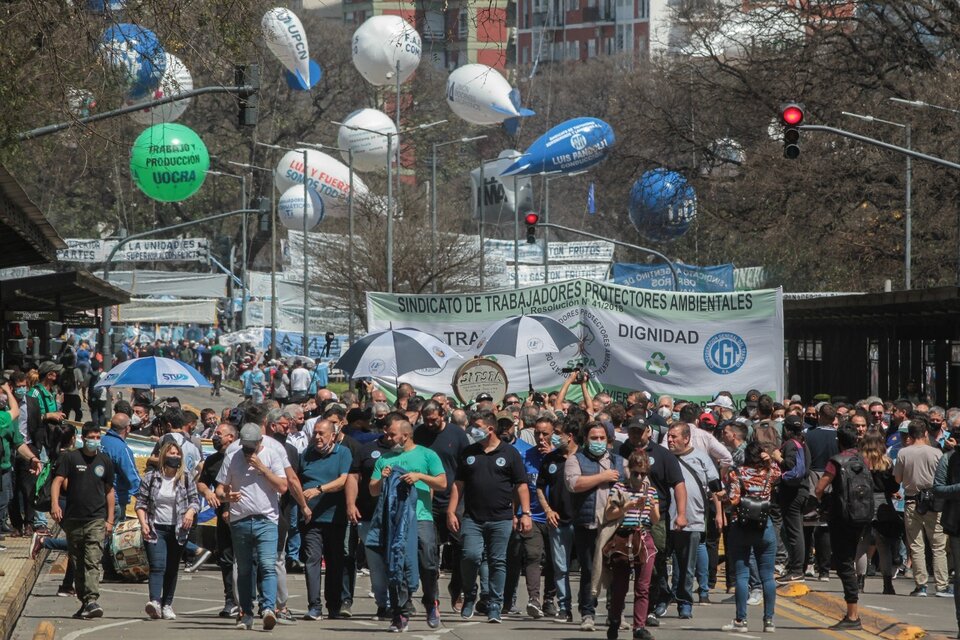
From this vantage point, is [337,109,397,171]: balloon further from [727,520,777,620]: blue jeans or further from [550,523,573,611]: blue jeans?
[727,520,777,620]: blue jeans

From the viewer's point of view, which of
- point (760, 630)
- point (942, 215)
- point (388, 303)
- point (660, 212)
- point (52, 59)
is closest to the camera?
point (760, 630)

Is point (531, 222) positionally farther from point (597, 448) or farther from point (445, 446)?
point (597, 448)

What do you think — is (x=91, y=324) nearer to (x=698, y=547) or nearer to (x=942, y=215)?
(x=942, y=215)

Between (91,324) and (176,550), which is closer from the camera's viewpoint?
(176,550)

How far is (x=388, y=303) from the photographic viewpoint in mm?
27844

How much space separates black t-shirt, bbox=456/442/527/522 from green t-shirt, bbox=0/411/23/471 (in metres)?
6.39

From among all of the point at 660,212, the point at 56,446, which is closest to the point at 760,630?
the point at 56,446

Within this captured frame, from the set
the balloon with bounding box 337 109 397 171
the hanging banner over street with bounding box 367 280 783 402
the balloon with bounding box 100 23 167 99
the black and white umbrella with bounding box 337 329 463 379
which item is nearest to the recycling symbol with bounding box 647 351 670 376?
the hanging banner over street with bounding box 367 280 783 402

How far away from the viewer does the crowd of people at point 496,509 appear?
509 inches

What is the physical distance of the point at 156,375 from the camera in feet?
79.9

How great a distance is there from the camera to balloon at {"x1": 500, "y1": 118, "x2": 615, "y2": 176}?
46.0 metres

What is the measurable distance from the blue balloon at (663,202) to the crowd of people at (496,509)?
27.4 meters

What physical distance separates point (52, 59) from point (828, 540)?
8.80m

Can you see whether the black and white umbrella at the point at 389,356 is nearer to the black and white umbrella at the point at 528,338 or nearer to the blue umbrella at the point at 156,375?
the black and white umbrella at the point at 528,338
